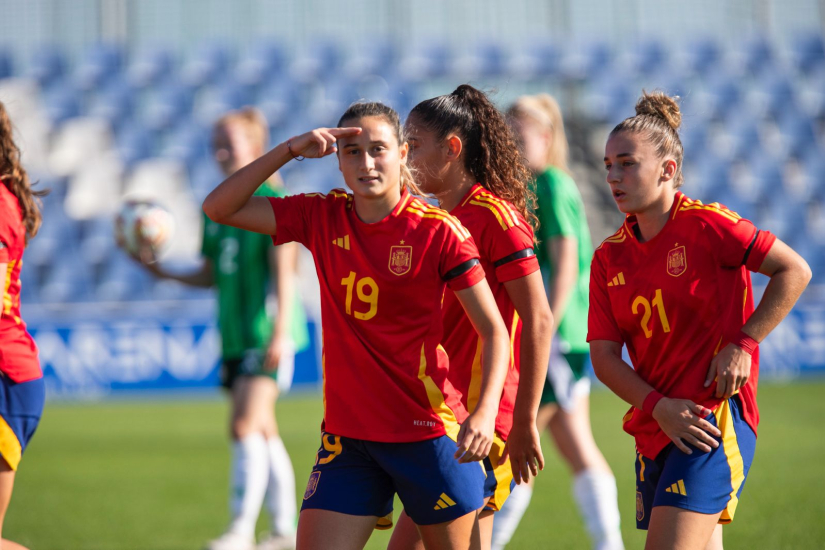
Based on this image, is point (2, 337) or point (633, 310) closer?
point (633, 310)

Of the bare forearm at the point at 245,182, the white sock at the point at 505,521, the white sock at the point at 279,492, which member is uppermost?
the bare forearm at the point at 245,182

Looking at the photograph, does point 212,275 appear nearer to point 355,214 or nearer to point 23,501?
point 23,501

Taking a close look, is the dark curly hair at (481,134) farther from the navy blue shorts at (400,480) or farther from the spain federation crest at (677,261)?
the navy blue shorts at (400,480)

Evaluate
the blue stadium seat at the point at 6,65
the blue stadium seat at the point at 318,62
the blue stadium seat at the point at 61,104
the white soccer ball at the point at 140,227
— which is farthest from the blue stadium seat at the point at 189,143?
the white soccer ball at the point at 140,227

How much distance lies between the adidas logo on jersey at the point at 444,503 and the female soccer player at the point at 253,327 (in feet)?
8.11

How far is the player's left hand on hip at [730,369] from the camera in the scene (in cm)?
288

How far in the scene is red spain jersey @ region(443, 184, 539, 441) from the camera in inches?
118

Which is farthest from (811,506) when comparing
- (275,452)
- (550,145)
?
(275,452)

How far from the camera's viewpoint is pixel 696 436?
2857 millimetres

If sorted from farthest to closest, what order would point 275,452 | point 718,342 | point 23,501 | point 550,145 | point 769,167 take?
1. point 769,167
2. point 23,501
3. point 275,452
4. point 550,145
5. point 718,342

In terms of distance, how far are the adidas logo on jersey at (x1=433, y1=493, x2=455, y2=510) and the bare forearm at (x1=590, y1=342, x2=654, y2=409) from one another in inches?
26.6

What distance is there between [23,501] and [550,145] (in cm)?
443

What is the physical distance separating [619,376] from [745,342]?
408 mm

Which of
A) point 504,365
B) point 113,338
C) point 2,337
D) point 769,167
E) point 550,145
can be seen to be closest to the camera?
point 504,365
